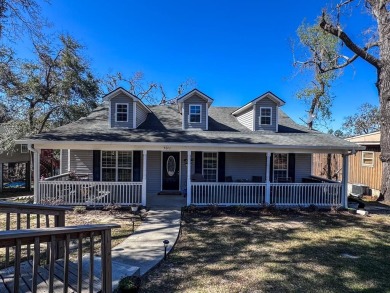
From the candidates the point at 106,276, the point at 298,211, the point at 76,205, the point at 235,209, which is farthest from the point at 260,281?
the point at 76,205

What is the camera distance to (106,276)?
3.27 metres

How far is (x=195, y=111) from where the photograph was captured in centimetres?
1215

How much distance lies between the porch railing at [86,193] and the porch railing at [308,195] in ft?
19.0

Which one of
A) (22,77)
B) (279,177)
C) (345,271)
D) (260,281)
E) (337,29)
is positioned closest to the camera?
(260,281)

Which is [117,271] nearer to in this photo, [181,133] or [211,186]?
[211,186]

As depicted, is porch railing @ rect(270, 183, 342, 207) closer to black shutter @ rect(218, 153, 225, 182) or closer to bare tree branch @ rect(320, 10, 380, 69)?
black shutter @ rect(218, 153, 225, 182)

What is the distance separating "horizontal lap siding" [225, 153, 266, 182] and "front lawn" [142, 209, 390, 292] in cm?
349

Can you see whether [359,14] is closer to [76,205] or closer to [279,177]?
[279,177]

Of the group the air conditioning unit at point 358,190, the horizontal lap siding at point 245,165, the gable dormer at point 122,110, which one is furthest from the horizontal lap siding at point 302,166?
the gable dormer at point 122,110

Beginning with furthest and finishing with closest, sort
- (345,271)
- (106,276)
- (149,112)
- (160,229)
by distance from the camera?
(149,112) < (160,229) < (345,271) < (106,276)

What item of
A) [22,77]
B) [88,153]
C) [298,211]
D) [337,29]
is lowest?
[298,211]

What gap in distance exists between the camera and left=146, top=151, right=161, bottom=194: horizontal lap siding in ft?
39.5

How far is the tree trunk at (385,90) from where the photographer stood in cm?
1158

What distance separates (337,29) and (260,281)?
11.4 metres
